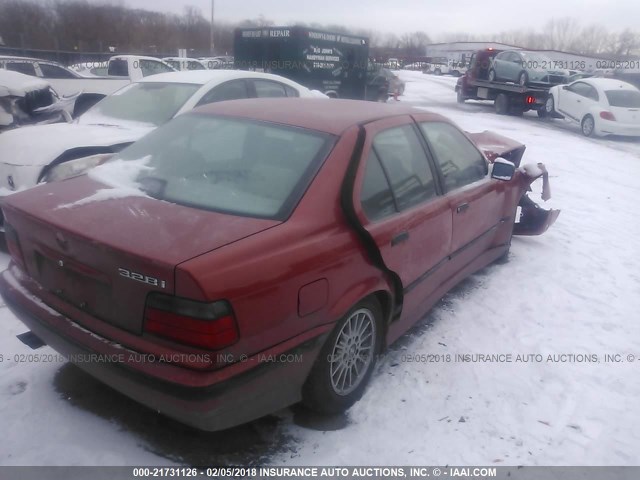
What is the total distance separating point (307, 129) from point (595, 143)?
1223cm

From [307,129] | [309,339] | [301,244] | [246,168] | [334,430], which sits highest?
[307,129]

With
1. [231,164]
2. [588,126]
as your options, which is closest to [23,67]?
[231,164]

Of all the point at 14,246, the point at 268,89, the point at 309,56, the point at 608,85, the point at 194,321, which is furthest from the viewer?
the point at 309,56

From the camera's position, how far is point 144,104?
602 cm

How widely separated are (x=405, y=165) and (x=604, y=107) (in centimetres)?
1249

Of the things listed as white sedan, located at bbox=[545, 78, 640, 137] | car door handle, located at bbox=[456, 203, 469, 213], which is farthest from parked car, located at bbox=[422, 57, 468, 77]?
car door handle, located at bbox=[456, 203, 469, 213]

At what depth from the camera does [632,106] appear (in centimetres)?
1351

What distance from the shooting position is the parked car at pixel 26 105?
7848mm

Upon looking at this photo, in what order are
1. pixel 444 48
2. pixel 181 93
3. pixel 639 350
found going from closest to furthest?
pixel 639 350
pixel 181 93
pixel 444 48

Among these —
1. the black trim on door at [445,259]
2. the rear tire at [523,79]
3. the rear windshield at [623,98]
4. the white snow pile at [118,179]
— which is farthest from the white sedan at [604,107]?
the white snow pile at [118,179]

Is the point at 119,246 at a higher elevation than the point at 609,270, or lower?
higher

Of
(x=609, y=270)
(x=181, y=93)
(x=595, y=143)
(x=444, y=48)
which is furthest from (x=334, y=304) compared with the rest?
(x=444, y=48)

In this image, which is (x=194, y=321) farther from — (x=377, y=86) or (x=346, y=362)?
(x=377, y=86)

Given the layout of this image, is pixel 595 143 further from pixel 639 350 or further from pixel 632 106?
pixel 639 350
